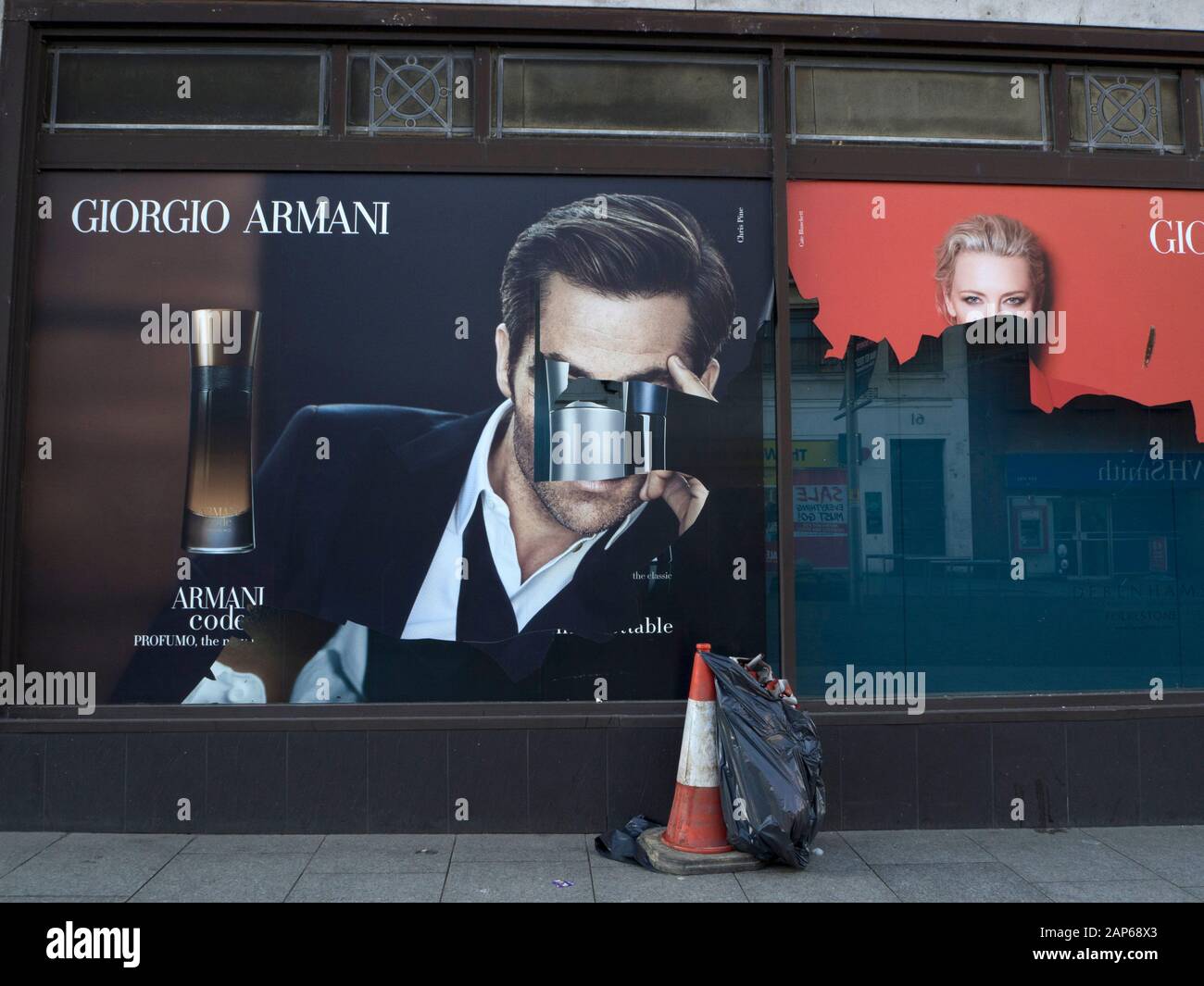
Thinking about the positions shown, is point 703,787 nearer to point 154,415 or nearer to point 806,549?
point 806,549

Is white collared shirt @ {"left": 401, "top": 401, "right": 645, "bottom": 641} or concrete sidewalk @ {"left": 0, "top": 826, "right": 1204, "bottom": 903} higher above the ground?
white collared shirt @ {"left": 401, "top": 401, "right": 645, "bottom": 641}

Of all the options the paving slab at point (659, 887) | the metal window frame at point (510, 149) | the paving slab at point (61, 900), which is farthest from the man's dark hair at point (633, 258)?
the paving slab at point (61, 900)

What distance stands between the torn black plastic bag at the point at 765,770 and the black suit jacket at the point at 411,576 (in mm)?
729

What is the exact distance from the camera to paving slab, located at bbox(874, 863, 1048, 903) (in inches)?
198

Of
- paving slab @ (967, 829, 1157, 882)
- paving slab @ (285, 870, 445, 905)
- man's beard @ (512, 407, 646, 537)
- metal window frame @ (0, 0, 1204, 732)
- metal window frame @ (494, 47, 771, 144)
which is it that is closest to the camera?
paving slab @ (285, 870, 445, 905)

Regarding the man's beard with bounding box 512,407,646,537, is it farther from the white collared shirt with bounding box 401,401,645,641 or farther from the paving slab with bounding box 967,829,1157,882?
the paving slab with bounding box 967,829,1157,882

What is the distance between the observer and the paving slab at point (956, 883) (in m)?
5.03

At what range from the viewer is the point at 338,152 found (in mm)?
6230

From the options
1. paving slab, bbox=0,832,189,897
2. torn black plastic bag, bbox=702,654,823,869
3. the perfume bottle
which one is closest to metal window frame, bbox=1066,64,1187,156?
torn black plastic bag, bbox=702,654,823,869

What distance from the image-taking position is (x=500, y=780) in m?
5.95

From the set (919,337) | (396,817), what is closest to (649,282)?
(919,337)

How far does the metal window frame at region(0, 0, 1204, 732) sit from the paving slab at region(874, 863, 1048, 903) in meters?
0.93

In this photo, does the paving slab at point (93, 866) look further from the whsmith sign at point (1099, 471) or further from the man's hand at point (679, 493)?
the whsmith sign at point (1099, 471)

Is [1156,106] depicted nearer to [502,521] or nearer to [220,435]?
[502,521]
